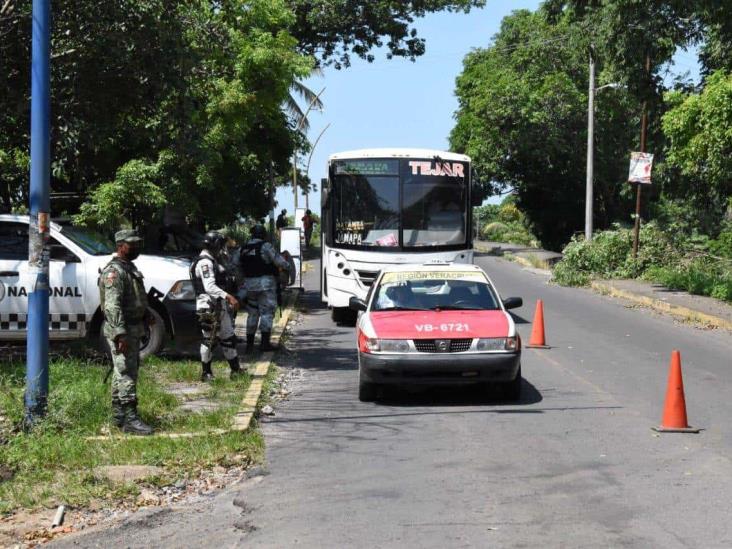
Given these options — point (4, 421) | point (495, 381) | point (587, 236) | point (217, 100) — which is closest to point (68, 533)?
point (4, 421)

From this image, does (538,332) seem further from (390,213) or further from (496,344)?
(496,344)

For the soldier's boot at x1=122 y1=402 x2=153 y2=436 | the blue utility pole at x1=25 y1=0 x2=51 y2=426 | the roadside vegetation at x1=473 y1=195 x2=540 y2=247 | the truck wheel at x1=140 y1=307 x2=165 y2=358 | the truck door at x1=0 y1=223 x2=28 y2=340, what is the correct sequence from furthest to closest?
1. the roadside vegetation at x1=473 y1=195 x2=540 y2=247
2. the truck wheel at x1=140 y1=307 x2=165 y2=358
3. the truck door at x1=0 y1=223 x2=28 y2=340
4. the soldier's boot at x1=122 y1=402 x2=153 y2=436
5. the blue utility pole at x1=25 y1=0 x2=51 y2=426

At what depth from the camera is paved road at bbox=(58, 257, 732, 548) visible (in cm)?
628

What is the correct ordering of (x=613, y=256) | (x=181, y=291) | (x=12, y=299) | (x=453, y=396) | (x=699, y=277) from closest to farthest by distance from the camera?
(x=453, y=396)
(x=12, y=299)
(x=181, y=291)
(x=699, y=277)
(x=613, y=256)

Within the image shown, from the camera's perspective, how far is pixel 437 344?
424 inches

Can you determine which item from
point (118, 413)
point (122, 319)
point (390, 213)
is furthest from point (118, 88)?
point (390, 213)

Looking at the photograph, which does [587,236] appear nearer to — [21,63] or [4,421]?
[21,63]

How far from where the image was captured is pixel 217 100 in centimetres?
2031

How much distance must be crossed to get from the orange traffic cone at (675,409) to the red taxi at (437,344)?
1730mm

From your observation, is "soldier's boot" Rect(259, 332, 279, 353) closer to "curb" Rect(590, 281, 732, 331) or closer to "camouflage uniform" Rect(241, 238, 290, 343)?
"camouflage uniform" Rect(241, 238, 290, 343)

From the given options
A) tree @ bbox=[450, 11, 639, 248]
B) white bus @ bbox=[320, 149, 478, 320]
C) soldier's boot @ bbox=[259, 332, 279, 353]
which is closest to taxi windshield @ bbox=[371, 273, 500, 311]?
soldier's boot @ bbox=[259, 332, 279, 353]

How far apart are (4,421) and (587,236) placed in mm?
27006

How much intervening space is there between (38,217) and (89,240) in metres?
5.12

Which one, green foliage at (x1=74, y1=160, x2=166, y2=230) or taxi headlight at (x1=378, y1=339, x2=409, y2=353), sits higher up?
green foliage at (x1=74, y1=160, x2=166, y2=230)
